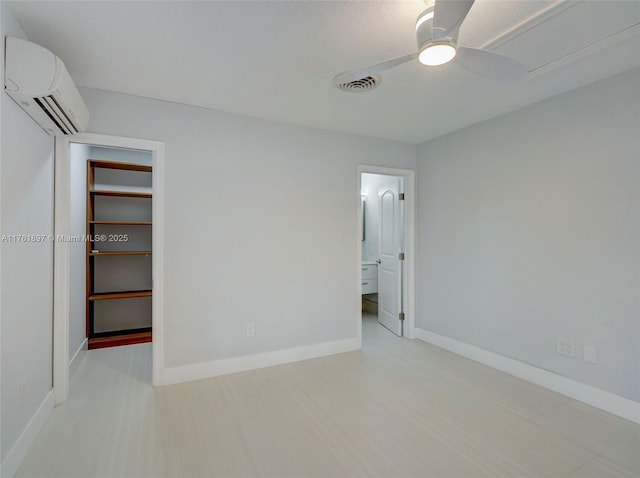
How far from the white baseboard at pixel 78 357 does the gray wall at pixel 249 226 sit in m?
1.03

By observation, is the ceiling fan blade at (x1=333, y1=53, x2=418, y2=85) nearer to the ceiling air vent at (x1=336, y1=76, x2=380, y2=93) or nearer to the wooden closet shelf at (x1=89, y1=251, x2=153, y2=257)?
the ceiling air vent at (x1=336, y1=76, x2=380, y2=93)

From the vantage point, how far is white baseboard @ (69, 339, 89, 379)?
289cm

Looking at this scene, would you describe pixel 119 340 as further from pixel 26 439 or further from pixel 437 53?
pixel 437 53

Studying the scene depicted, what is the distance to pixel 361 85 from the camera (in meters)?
2.26

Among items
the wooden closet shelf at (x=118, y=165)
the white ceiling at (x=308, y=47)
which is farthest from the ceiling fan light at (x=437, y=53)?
the wooden closet shelf at (x=118, y=165)

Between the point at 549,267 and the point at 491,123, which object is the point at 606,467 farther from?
the point at 491,123

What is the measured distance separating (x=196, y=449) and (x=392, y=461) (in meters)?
1.15

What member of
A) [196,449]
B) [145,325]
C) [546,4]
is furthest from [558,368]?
[145,325]

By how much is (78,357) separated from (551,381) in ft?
14.4

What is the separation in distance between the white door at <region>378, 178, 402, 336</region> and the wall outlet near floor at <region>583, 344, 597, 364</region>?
74.5 inches

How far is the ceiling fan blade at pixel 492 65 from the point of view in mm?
1396

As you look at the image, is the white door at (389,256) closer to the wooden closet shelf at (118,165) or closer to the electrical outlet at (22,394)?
the wooden closet shelf at (118,165)

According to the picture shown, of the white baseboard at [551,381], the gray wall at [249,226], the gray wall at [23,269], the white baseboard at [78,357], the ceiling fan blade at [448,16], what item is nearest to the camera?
the ceiling fan blade at [448,16]

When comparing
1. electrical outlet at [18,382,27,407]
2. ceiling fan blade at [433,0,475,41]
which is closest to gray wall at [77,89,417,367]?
electrical outlet at [18,382,27,407]
